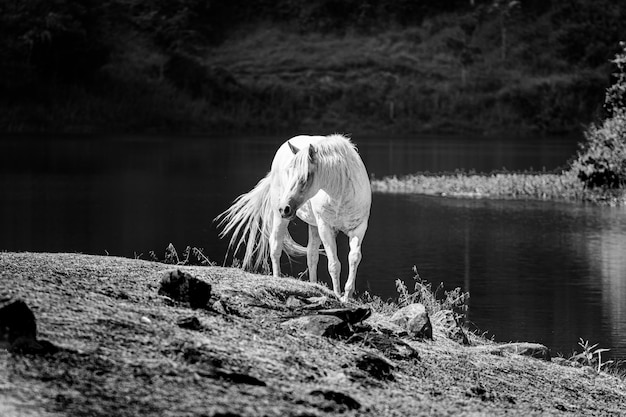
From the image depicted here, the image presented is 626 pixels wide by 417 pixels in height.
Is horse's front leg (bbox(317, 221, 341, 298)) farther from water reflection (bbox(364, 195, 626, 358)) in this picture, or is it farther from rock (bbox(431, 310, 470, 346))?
water reflection (bbox(364, 195, 626, 358))

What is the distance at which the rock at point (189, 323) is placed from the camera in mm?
6402

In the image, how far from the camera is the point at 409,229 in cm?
2034

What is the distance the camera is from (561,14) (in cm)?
7581

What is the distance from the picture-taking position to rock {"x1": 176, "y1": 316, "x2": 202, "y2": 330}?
6.40m

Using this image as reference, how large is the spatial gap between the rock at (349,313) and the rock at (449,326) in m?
1.59

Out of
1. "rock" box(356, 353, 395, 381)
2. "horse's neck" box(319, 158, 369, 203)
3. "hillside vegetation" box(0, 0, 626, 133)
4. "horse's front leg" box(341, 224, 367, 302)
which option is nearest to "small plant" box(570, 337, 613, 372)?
"horse's front leg" box(341, 224, 367, 302)

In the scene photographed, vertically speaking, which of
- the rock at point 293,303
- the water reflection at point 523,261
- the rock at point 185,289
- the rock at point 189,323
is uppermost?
the rock at point 185,289

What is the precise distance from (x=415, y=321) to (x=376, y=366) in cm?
172

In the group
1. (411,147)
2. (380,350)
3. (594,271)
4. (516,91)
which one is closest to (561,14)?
(516,91)

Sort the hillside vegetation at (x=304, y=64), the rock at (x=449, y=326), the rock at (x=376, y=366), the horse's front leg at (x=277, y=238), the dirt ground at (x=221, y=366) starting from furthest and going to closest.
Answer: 1. the hillside vegetation at (x=304, y=64)
2. the horse's front leg at (x=277, y=238)
3. the rock at (x=449, y=326)
4. the rock at (x=376, y=366)
5. the dirt ground at (x=221, y=366)

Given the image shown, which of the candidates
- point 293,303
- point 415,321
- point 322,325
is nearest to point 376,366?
point 322,325

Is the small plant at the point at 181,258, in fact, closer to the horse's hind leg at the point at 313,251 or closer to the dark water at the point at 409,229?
the horse's hind leg at the point at 313,251

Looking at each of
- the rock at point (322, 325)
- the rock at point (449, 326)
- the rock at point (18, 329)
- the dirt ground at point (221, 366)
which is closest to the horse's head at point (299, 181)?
the dirt ground at point (221, 366)

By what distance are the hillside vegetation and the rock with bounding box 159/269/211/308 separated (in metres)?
49.0
